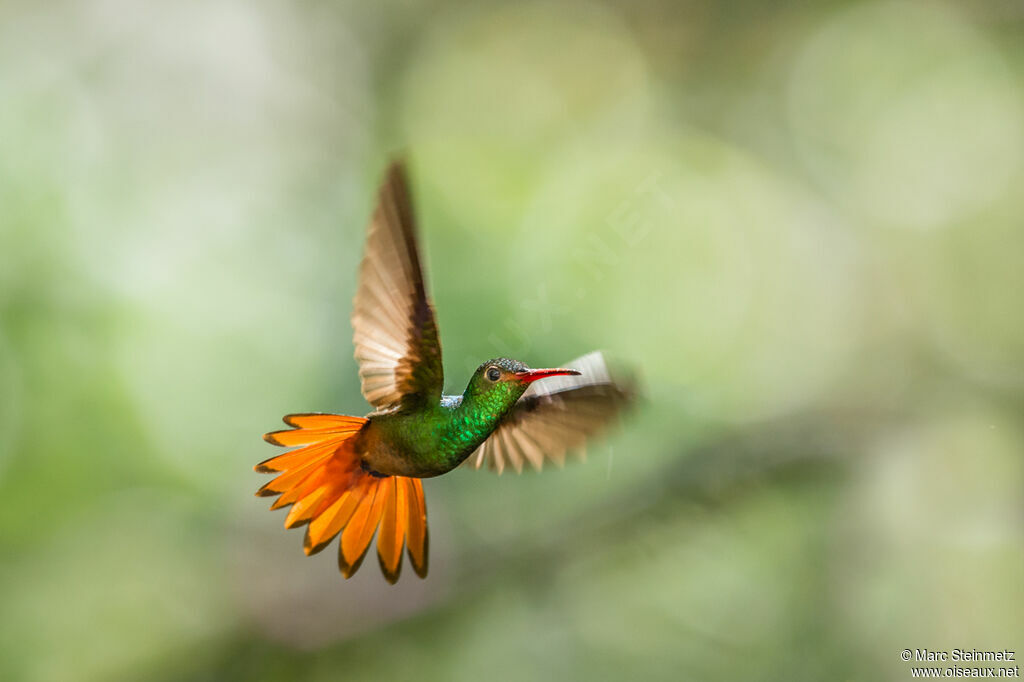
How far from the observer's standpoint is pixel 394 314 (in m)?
0.48

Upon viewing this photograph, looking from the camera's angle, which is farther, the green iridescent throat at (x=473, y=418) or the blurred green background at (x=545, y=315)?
the blurred green background at (x=545, y=315)

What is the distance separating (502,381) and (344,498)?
0.16 m

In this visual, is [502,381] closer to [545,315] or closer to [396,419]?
[396,419]

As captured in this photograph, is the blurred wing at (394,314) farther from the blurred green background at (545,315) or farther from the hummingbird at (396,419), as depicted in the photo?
the blurred green background at (545,315)

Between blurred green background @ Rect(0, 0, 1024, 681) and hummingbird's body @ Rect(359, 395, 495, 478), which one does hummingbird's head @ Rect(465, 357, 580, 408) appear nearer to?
hummingbird's body @ Rect(359, 395, 495, 478)

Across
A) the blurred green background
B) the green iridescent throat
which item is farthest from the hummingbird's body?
the blurred green background

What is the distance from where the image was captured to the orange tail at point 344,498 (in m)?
0.49

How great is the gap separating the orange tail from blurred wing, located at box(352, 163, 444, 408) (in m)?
0.04

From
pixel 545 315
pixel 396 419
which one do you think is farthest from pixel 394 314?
pixel 545 315

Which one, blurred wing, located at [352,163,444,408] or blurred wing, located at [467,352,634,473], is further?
blurred wing, located at [467,352,634,473]

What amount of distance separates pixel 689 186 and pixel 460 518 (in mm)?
1268

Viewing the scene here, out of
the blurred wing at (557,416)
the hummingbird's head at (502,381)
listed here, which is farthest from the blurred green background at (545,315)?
the hummingbird's head at (502,381)

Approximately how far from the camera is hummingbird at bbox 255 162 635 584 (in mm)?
442

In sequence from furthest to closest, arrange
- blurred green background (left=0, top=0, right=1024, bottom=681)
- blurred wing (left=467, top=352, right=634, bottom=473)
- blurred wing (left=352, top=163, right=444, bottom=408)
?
blurred green background (left=0, top=0, right=1024, bottom=681), blurred wing (left=467, top=352, right=634, bottom=473), blurred wing (left=352, top=163, right=444, bottom=408)
